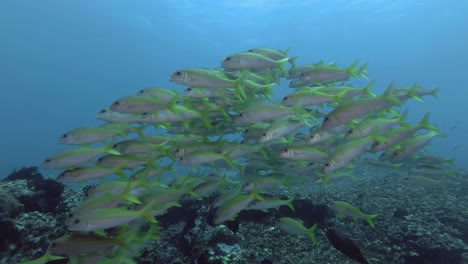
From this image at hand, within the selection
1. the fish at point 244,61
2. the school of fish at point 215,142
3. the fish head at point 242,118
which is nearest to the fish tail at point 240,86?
the school of fish at point 215,142

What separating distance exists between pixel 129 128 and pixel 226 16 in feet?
162

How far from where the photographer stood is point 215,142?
6125mm

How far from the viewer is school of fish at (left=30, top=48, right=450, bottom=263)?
14.4 feet

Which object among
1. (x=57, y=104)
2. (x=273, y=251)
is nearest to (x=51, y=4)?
(x=273, y=251)

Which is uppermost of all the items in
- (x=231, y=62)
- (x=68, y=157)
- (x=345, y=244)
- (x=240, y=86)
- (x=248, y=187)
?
(x=231, y=62)

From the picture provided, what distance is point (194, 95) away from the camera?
20.5ft

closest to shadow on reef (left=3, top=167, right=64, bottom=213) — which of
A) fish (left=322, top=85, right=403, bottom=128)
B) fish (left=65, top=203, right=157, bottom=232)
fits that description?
fish (left=65, top=203, right=157, bottom=232)

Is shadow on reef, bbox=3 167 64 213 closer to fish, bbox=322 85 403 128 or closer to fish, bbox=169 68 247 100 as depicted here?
fish, bbox=169 68 247 100

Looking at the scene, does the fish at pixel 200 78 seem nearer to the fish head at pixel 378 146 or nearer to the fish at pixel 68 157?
the fish at pixel 68 157

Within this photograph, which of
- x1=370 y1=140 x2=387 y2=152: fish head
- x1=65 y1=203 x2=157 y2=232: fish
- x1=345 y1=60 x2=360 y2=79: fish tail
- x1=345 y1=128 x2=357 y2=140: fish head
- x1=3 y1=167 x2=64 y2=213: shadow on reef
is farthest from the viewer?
x1=3 y1=167 x2=64 y2=213: shadow on reef

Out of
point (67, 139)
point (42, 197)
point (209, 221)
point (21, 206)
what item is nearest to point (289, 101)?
point (209, 221)

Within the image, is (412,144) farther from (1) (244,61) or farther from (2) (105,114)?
(2) (105,114)

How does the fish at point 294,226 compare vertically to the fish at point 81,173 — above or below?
below

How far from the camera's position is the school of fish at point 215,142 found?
4398 mm
